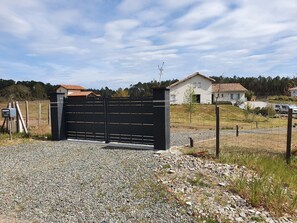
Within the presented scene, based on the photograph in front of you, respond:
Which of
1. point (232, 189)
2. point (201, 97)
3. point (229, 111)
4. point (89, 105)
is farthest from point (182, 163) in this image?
point (201, 97)

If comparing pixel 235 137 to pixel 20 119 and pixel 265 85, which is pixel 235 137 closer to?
pixel 20 119

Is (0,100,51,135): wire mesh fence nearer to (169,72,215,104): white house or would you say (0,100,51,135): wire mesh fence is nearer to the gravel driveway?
the gravel driveway

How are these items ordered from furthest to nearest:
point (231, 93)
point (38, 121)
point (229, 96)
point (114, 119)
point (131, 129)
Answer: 1. point (229, 96)
2. point (231, 93)
3. point (38, 121)
4. point (114, 119)
5. point (131, 129)

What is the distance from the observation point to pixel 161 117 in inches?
329

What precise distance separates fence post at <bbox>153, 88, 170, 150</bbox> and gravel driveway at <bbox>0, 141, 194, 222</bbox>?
65cm

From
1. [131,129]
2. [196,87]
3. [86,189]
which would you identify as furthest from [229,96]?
[86,189]

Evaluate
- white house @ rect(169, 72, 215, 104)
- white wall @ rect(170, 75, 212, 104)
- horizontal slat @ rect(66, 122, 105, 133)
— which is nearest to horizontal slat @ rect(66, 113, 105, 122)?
horizontal slat @ rect(66, 122, 105, 133)

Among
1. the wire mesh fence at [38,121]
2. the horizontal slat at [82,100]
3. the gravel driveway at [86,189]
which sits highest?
the horizontal slat at [82,100]

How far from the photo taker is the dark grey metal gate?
841 centimetres

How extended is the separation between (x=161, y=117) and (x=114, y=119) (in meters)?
2.11

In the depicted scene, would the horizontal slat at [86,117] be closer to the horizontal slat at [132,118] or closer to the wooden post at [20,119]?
the horizontal slat at [132,118]

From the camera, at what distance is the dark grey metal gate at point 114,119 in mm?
8414

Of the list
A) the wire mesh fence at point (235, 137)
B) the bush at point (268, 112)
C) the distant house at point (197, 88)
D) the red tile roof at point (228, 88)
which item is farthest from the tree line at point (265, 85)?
the wire mesh fence at point (235, 137)

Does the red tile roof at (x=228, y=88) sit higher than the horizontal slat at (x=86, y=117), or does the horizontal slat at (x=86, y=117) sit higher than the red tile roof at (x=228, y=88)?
the red tile roof at (x=228, y=88)
